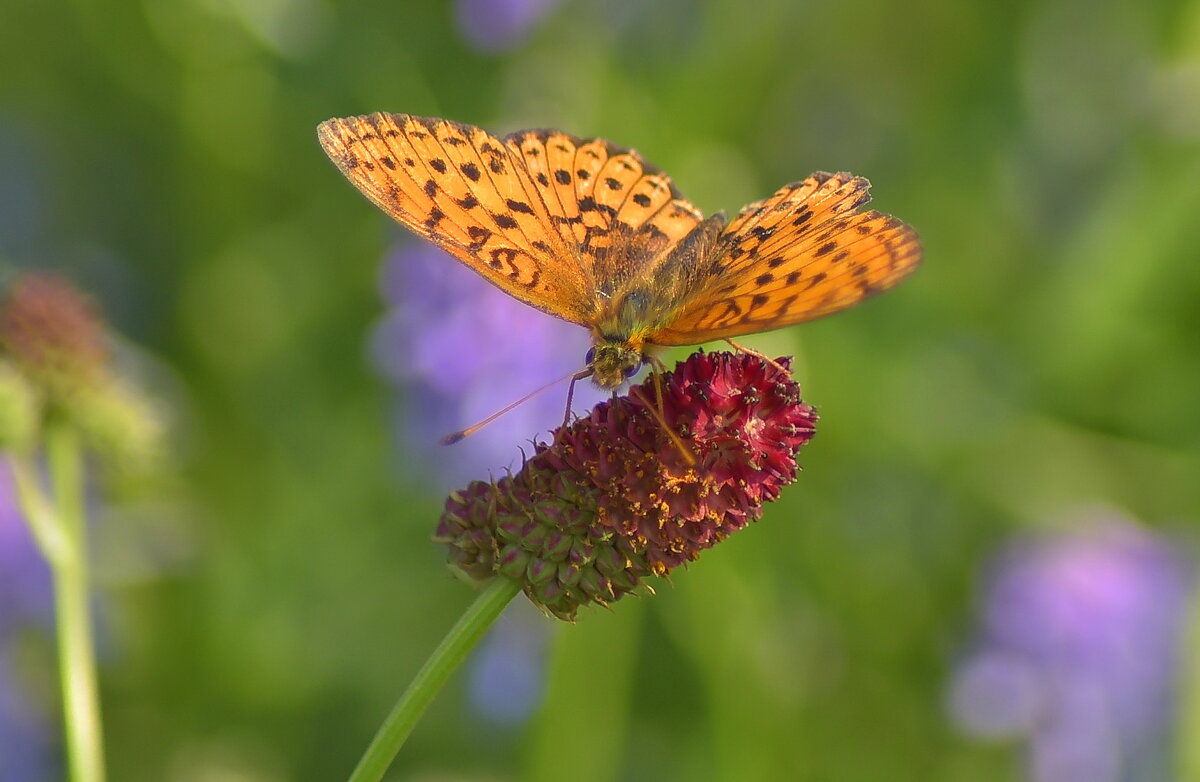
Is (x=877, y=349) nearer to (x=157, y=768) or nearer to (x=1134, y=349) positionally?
(x=1134, y=349)

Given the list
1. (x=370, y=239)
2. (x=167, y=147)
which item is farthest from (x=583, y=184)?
(x=167, y=147)

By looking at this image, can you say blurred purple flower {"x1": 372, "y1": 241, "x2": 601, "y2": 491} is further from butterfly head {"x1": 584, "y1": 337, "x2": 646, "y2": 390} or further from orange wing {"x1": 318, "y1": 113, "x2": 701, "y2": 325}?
butterfly head {"x1": 584, "y1": 337, "x2": 646, "y2": 390}

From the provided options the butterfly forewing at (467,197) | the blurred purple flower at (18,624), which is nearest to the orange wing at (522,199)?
the butterfly forewing at (467,197)

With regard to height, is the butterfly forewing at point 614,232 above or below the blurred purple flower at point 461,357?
below

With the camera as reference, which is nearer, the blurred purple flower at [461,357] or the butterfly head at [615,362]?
the butterfly head at [615,362]

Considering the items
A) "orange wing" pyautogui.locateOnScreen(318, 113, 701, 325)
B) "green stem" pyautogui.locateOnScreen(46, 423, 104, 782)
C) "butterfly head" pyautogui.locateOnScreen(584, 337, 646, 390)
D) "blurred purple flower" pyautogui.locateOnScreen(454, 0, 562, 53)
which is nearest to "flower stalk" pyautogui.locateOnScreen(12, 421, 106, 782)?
"green stem" pyautogui.locateOnScreen(46, 423, 104, 782)

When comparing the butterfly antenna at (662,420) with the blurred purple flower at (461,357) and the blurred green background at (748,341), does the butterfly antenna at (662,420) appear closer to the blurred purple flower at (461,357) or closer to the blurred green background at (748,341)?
the blurred green background at (748,341)
